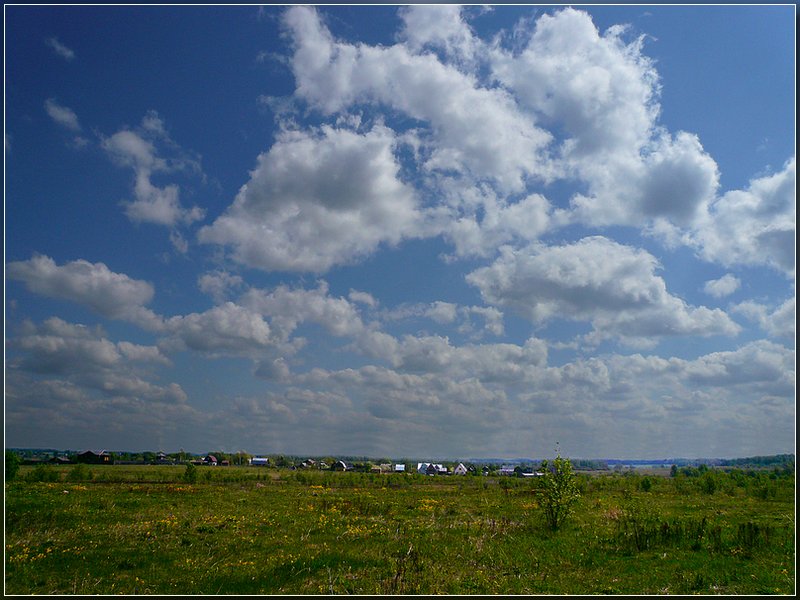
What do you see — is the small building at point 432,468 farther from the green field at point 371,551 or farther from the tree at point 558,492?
the tree at point 558,492

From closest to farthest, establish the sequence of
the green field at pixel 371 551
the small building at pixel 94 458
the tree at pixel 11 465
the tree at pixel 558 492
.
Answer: the green field at pixel 371 551 → the tree at pixel 558 492 → the tree at pixel 11 465 → the small building at pixel 94 458

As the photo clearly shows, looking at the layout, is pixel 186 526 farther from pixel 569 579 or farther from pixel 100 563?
pixel 569 579

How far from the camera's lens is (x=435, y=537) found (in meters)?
23.2

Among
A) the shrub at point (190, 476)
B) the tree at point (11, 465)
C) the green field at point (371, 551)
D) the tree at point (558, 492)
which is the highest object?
the tree at point (558, 492)

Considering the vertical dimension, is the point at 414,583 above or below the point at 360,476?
above

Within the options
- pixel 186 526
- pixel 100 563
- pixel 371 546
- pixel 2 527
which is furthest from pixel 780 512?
pixel 2 527

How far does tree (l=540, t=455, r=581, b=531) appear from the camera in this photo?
25469 mm

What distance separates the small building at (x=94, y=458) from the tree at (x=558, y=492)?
9976 cm

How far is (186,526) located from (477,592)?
→ 51.6 feet

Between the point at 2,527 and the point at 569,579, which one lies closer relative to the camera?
the point at 569,579

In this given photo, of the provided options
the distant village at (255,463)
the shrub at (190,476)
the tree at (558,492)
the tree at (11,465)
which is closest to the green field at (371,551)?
the tree at (558,492)

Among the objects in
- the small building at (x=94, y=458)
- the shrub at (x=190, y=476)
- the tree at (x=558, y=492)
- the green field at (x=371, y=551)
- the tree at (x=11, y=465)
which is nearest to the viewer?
the green field at (x=371, y=551)

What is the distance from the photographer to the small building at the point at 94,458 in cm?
9900

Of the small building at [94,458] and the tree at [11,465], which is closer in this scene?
the tree at [11,465]
